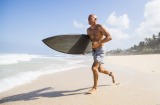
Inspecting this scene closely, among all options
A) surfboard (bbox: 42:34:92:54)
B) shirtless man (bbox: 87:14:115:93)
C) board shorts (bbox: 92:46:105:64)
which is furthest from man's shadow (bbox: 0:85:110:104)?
surfboard (bbox: 42:34:92:54)

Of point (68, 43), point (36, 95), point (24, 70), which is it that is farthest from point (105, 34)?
point (24, 70)

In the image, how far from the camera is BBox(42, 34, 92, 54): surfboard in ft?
17.7

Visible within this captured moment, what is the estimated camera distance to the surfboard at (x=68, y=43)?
5.39 metres

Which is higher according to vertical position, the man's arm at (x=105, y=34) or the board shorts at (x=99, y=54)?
the man's arm at (x=105, y=34)

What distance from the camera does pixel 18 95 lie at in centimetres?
457

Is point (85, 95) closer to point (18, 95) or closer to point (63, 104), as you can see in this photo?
point (63, 104)

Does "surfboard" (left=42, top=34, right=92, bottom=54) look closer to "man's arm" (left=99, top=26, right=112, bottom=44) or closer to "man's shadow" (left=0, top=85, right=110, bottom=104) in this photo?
"man's arm" (left=99, top=26, right=112, bottom=44)

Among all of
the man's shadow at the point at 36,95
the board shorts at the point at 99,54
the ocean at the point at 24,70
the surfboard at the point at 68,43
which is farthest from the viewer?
the ocean at the point at 24,70

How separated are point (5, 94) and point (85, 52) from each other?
83.0 inches

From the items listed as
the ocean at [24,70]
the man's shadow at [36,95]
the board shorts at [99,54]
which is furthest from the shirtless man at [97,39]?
the ocean at [24,70]

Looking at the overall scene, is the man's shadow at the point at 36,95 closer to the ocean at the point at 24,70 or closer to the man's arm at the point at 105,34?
the ocean at the point at 24,70

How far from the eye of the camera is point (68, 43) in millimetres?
5461

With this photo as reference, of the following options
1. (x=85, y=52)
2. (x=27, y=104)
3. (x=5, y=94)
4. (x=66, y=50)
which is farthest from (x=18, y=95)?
(x=85, y=52)

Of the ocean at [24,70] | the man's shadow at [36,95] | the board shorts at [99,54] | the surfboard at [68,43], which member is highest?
the surfboard at [68,43]
